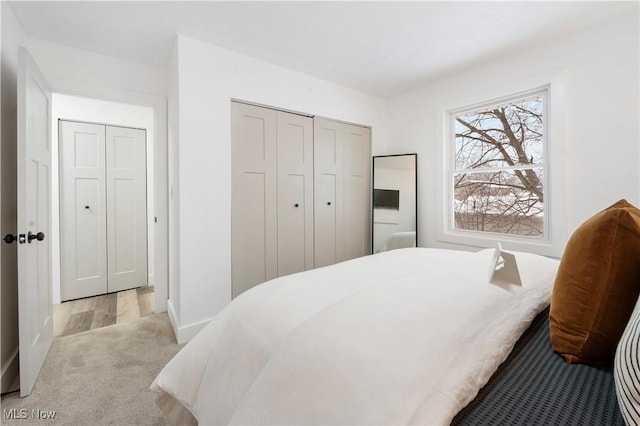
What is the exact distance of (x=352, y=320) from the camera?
766 mm

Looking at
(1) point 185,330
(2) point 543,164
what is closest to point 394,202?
(2) point 543,164

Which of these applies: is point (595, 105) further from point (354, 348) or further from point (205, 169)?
point (205, 169)

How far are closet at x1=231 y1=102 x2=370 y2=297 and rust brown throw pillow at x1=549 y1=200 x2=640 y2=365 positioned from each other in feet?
7.65

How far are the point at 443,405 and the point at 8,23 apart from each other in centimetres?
309

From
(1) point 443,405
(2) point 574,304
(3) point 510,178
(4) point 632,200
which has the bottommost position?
(1) point 443,405

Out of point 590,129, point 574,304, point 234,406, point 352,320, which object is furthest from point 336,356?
point 590,129

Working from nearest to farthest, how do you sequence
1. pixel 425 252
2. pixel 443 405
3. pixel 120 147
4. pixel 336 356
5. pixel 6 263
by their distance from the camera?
pixel 443 405
pixel 336 356
pixel 425 252
pixel 6 263
pixel 120 147

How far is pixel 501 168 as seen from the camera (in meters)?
2.79

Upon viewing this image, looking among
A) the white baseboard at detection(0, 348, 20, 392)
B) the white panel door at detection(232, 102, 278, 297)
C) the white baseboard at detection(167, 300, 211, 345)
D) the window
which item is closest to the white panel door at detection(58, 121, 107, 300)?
the white baseboard at detection(0, 348, 20, 392)

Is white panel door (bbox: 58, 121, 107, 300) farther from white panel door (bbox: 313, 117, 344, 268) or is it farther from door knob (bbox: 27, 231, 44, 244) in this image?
white panel door (bbox: 313, 117, 344, 268)

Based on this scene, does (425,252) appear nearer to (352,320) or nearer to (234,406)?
(352,320)

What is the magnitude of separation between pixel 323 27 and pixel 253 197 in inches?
61.1

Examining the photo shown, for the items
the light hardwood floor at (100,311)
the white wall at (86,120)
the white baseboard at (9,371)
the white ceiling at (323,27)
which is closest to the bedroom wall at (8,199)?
the white baseboard at (9,371)

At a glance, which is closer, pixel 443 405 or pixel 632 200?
pixel 443 405
